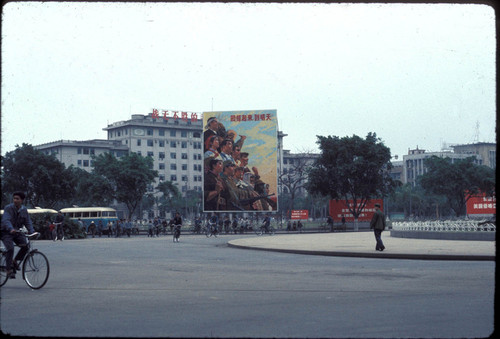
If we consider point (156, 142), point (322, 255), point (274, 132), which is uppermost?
point (156, 142)

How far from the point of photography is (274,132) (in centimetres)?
5425

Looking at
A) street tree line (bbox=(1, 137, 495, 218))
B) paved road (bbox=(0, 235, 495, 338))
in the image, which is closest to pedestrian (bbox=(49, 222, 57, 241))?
street tree line (bbox=(1, 137, 495, 218))

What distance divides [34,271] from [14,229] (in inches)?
33.1

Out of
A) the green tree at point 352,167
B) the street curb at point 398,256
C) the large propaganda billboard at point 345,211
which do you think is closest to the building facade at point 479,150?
the large propaganda billboard at point 345,211

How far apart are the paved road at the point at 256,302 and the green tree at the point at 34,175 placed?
42.0 m

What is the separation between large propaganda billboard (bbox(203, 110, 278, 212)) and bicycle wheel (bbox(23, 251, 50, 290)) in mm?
41439

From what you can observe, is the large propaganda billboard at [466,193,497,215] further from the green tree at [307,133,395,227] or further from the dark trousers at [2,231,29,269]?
the dark trousers at [2,231,29,269]

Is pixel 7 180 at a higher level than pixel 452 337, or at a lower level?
higher

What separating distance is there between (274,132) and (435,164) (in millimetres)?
27507

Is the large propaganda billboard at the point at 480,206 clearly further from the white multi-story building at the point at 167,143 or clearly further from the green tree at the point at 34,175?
the white multi-story building at the point at 167,143

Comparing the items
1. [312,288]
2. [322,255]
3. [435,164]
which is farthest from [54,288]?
[435,164]

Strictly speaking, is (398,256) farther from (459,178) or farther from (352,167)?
(459,178)

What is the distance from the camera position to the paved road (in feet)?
22.6

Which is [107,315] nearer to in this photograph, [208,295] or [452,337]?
[208,295]
